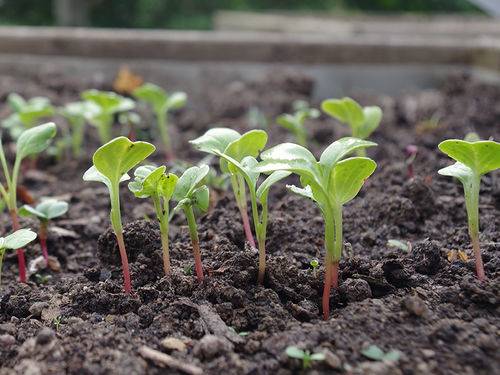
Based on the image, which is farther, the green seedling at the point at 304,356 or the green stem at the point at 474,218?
the green stem at the point at 474,218

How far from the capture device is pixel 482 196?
162 centimetres

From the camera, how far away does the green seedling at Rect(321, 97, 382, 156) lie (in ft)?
5.58

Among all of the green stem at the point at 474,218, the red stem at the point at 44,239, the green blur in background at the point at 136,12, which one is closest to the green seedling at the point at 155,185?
the red stem at the point at 44,239

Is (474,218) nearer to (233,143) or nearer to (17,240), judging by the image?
(233,143)

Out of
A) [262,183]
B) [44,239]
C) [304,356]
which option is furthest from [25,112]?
[304,356]

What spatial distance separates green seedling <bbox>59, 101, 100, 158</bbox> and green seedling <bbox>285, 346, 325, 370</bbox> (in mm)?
1352

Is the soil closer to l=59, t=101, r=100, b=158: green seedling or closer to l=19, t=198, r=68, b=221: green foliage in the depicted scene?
l=19, t=198, r=68, b=221: green foliage

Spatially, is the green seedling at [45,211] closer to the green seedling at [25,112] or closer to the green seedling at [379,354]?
the green seedling at [25,112]

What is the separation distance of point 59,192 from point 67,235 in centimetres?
41

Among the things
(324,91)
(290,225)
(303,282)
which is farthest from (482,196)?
(324,91)

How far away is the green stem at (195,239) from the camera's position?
3.83ft

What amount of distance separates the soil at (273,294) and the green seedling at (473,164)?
10 centimetres

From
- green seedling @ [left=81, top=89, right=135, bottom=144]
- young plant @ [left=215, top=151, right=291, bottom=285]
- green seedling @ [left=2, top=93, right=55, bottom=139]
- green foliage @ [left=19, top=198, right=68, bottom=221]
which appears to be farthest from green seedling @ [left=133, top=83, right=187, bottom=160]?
young plant @ [left=215, top=151, right=291, bottom=285]

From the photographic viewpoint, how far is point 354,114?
1.74 metres
